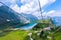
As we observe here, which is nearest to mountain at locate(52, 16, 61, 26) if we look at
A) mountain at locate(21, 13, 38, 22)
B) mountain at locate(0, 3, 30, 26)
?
mountain at locate(21, 13, 38, 22)

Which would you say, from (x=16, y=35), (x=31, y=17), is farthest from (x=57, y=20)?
(x=16, y=35)

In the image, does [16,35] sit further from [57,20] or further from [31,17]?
[57,20]

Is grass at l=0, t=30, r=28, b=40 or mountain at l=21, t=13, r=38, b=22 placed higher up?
mountain at l=21, t=13, r=38, b=22

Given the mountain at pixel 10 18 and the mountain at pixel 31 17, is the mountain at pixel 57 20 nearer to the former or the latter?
the mountain at pixel 31 17

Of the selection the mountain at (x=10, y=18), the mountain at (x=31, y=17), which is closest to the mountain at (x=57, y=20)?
the mountain at (x=31, y=17)

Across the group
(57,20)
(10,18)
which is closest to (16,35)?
(10,18)

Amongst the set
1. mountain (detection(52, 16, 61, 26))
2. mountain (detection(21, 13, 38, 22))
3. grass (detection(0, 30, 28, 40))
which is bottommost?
grass (detection(0, 30, 28, 40))

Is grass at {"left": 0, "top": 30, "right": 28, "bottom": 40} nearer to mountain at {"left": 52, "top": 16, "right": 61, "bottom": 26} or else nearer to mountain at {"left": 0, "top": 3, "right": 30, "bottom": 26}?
mountain at {"left": 0, "top": 3, "right": 30, "bottom": 26}

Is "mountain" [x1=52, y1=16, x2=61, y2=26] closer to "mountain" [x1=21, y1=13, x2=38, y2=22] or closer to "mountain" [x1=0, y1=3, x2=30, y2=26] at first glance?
"mountain" [x1=21, y1=13, x2=38, y2=22]

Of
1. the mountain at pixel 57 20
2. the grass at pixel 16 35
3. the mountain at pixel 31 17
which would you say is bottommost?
the grass at pixel 16 35

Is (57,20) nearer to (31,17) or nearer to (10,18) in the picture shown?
(31,17)

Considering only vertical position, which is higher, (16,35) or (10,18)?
(10,18)

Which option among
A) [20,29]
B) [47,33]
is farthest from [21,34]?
[47,33]
